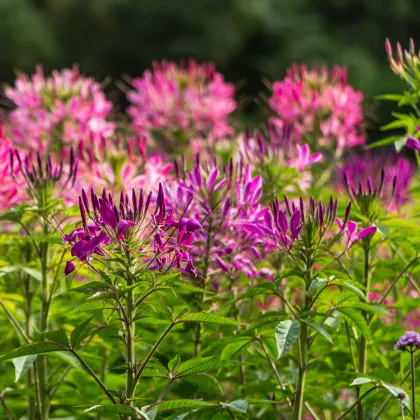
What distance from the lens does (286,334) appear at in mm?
2135

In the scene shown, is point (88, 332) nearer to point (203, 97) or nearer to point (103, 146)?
point (103, 146)

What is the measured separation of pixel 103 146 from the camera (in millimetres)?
3514

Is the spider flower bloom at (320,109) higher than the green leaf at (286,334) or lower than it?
higher

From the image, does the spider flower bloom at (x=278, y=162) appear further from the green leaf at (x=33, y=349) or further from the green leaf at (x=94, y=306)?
the green leaf at (x=33, y=349)

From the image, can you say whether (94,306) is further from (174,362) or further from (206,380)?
(206,380)

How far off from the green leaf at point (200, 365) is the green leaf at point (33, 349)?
300mm

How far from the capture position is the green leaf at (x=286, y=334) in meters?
2.08

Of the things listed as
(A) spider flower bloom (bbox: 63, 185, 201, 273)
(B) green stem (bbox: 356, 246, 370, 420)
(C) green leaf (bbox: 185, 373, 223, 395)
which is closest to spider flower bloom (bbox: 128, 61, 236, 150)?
(B) green stem (bbox: 356, 246, 370, 420)

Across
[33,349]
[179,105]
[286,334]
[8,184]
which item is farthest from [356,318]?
[179,105]

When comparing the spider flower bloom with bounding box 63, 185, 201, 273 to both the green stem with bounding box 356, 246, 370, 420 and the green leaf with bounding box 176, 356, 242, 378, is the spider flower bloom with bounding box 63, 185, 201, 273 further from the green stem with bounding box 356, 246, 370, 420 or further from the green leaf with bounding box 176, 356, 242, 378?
the green stem with bounding box 356, 246, 370, 420

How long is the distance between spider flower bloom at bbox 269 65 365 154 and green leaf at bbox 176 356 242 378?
2386 millimetres

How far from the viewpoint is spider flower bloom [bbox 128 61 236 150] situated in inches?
188

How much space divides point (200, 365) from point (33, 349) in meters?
0.40

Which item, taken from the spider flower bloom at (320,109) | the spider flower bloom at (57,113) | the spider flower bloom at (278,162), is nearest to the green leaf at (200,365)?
the spider flower bloom at (278,162)
